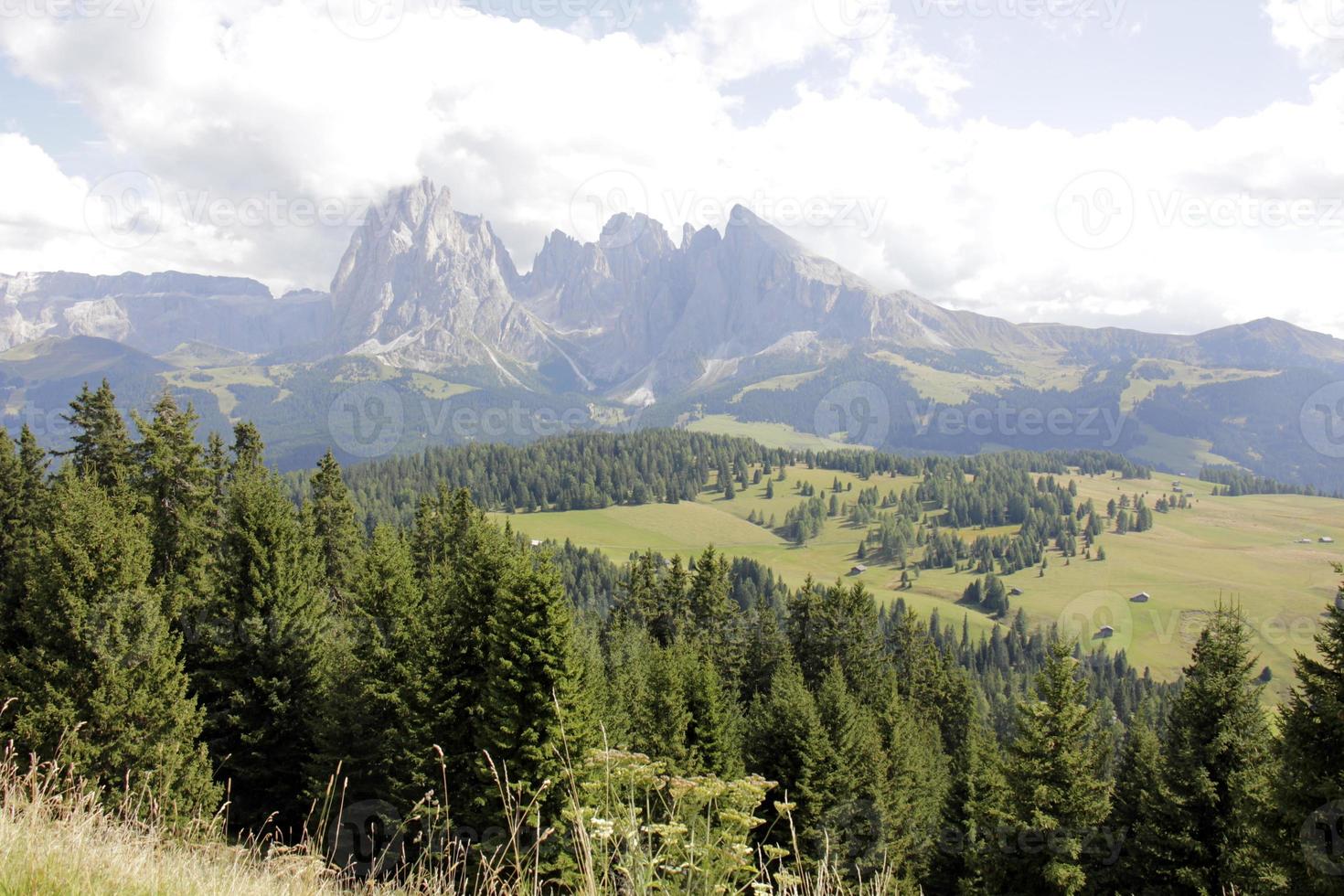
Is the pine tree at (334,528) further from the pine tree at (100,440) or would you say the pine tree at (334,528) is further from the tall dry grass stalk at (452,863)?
the tall dry grass stalk at (452,863)

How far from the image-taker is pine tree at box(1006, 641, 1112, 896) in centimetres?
2105

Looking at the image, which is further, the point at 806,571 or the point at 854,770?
the point at 806,571

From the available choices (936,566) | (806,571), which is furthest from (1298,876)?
(936,566)

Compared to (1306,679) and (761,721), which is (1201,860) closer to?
(1306,679)

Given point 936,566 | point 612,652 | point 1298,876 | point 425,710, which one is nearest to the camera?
point 1298,876

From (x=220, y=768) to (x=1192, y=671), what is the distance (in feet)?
110

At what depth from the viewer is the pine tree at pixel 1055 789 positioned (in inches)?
829

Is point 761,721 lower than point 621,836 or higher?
lower

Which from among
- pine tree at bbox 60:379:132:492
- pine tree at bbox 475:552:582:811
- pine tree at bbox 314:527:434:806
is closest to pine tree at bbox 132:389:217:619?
pine tree at bbox 60:379:132:492

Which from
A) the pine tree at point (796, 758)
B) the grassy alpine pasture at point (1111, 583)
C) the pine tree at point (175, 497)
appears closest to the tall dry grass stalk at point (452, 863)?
the pine tree at point (796, 758)

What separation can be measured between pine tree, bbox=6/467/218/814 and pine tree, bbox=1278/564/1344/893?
25.1m

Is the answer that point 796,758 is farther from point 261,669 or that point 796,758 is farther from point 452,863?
point 452,863

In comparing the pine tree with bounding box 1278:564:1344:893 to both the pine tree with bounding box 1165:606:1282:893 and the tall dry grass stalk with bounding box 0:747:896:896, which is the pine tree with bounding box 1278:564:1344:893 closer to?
the pine tree with bounding box 1165:606:1282:893

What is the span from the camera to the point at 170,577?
29375 millimetres
